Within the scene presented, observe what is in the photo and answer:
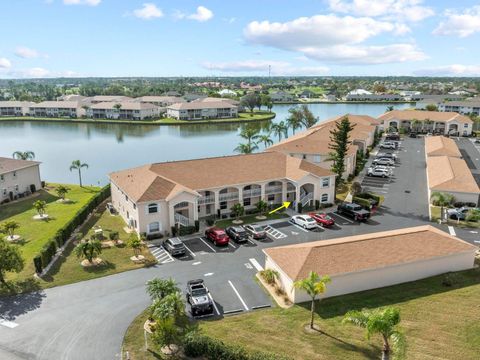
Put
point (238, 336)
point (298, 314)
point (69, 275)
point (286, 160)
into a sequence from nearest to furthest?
point (238, 336) < point (298, 314) < point (69, 275) < point (286, 160)

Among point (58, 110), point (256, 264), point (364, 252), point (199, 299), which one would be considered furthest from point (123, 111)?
point (364, 252)

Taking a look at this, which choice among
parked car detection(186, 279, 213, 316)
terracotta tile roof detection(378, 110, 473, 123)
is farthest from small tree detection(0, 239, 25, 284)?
terracotta tile roof detection(378, 110, 473, 123)

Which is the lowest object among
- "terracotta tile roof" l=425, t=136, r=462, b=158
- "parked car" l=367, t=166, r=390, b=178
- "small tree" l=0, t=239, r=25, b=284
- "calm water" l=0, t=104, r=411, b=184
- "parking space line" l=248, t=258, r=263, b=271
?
"calm water" l=0, t=104, r=411, b=184

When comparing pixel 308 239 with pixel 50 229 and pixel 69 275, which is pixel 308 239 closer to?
pixel 69 275

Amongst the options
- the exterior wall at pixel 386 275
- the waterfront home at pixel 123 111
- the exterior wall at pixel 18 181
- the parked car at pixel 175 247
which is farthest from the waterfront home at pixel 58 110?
the exterior wall at pixel 386 275

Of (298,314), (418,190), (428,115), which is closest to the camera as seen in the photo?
(298,314)

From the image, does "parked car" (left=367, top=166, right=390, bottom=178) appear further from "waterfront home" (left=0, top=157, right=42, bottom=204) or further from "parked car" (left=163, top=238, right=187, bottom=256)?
"waterfront home" (left=0, top=157, right=42, bottom=204)

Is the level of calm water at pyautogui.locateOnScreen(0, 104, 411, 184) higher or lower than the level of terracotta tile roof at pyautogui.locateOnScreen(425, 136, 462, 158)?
lower

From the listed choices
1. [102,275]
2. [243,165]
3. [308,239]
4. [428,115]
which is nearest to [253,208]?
[243,165]
